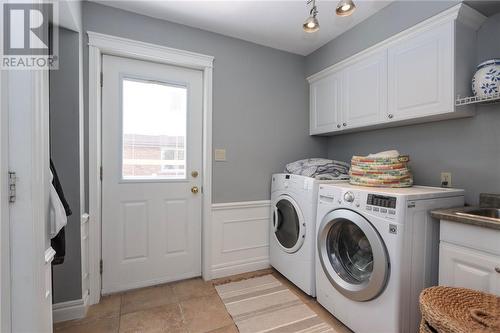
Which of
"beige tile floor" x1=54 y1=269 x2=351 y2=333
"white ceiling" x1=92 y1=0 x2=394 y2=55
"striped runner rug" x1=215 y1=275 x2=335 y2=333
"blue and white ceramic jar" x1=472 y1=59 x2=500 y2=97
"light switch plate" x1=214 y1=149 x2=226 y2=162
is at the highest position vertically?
"white ceiling" x1=92 y1=0 x2=394 y2=55

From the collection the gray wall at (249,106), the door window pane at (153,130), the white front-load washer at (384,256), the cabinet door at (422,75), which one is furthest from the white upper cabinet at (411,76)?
the door window pane at (153,130)

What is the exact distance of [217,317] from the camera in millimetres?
1730

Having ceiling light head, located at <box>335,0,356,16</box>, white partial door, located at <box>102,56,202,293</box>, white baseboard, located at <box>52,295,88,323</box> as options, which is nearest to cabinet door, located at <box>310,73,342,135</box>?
ceiling light head, located at <box>335,0,356,16</box>

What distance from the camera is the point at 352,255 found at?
66.0 inches

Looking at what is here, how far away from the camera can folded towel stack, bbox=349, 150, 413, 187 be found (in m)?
1.68

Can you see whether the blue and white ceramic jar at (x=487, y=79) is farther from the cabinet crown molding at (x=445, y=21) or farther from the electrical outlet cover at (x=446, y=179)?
the electrical outlet cover at (x=446, y=179)

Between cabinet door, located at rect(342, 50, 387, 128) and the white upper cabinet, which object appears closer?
the white upper cabinet

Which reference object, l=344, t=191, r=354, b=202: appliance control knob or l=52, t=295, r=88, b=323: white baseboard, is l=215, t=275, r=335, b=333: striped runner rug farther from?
l=52, t=295, r=88, b=323: white baseboard

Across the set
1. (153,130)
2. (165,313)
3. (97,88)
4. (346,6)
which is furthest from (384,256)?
(97,88)

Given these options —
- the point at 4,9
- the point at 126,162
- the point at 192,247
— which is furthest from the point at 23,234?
the point at 192,247

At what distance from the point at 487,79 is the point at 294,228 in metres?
1.64

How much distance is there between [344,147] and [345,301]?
60.6 inches

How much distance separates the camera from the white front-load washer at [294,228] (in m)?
1.92

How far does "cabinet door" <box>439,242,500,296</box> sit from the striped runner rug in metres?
0.80
